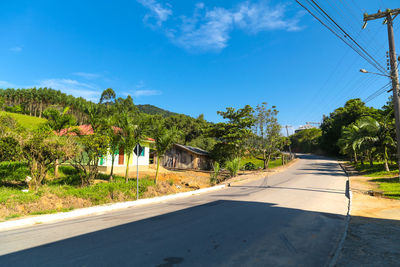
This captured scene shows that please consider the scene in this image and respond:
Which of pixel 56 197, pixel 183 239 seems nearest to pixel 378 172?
pixel 183 239

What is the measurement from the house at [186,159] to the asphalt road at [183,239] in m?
24.9

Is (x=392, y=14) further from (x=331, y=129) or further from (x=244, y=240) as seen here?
(x=331, y=129)

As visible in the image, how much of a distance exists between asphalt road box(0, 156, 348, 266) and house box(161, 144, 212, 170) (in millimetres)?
24914

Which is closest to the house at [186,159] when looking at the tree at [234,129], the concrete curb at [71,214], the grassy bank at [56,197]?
the tree at [234,129]

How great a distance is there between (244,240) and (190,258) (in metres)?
1.61

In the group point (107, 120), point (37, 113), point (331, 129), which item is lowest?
point (107, 120)

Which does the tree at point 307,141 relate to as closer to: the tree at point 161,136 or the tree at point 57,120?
the tree at point 161,136

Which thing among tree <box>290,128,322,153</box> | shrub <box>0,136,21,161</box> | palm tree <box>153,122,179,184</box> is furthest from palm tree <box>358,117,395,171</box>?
tree <box>290,128,322,153</box>

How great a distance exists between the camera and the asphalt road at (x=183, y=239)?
430 centimetres

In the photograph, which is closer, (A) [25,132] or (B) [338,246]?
(B) [338,246]

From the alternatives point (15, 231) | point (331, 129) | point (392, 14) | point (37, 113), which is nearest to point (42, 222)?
point (15, 231)

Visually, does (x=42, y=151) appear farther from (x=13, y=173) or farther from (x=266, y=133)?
(x=266, y=133)

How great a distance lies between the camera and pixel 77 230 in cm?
629

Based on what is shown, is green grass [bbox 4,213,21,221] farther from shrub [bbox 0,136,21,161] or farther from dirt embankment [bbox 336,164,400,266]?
dirt embankment [bbox 336,164,400,266]
